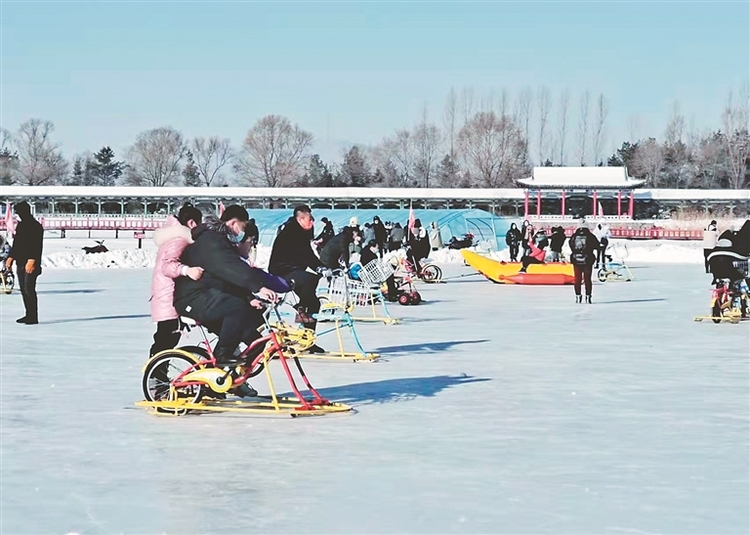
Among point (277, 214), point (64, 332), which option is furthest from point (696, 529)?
point (277, 214)

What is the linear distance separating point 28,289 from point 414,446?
836 cm

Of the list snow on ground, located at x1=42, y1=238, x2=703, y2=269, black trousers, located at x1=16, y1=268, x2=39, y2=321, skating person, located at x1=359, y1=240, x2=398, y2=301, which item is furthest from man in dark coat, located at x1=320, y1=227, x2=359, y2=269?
snow on ground, located at x1=42, y1=238, x2=703, y2=269

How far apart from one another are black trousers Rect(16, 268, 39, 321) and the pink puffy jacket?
6113 mm

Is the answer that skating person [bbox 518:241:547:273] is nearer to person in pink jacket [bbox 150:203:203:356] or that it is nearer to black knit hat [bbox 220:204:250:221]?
person in pink jacket [bbox 150:203:203:356]

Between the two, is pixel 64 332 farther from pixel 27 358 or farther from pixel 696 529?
pixel 696 529

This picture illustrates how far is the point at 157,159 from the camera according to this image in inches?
4183

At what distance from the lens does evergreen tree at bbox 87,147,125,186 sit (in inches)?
4230

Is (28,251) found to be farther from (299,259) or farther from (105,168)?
(105,168)

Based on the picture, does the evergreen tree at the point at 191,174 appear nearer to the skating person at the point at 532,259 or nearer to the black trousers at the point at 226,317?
the skating person at the point at 532,259

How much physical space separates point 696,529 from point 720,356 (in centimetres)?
654

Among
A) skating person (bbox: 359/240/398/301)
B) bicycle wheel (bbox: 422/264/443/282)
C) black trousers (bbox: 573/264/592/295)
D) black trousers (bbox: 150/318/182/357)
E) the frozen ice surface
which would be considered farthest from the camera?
bicycle wheel (bbox: 422/264/443/282)

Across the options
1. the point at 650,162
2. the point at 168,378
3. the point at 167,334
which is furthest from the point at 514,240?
the point at 650,162

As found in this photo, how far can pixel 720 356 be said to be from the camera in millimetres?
11008

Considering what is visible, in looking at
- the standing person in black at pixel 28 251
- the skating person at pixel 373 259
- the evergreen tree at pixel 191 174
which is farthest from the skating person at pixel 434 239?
the evergreen tree at pixel 191 174
